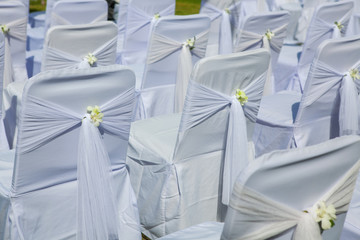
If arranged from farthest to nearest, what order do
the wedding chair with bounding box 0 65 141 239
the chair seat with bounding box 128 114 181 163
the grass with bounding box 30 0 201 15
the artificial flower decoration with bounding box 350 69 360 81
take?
the grass with bounding box 30 0 201 15
the artificial flower decoration with bounding box 350 69 360 81
the chair seat with bounding box 128 114 181 163
the wedding chair with bounding box 0 65 141 239

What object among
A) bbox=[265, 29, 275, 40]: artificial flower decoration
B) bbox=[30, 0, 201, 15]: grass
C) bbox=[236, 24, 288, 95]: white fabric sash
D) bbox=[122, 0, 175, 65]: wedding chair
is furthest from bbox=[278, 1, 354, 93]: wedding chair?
bbox=[30, 0, 201, 15]: grass

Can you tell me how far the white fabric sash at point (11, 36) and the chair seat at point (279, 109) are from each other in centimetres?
189

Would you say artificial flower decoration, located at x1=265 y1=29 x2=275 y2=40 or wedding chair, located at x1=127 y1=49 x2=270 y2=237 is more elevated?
artificial flower decoration, located at x1=265 y1=29 x2=275 y2=40

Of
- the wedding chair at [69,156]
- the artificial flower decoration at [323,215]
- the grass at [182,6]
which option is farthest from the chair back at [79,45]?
the grass at [182,6]

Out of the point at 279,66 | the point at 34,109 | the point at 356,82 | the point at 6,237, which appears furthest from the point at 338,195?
the point at 279,66

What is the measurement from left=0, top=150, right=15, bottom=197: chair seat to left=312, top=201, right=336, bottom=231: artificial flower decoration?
1297 mm

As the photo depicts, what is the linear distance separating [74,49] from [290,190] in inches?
75.8

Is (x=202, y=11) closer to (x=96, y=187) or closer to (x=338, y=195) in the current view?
(x=96, y=187)

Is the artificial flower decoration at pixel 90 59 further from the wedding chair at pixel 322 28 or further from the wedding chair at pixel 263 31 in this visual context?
the wedding chair at pixel 322 28

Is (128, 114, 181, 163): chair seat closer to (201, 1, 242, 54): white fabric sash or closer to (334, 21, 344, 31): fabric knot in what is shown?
(334, 21, 344, 31): fabric knot

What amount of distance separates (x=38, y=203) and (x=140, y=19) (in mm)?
2469

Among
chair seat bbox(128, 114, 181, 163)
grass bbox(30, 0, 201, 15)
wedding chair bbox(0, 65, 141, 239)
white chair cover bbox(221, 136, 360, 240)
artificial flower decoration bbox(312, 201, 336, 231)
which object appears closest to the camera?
white chair cover bbox(221, 136, 360, 240)

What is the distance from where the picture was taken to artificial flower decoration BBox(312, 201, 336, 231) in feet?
4.74

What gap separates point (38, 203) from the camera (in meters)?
1.97
